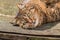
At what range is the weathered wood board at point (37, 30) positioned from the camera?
1.18m

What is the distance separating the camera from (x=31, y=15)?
1292 millimetres

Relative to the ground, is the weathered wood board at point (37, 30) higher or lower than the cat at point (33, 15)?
lower

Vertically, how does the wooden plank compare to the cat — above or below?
below

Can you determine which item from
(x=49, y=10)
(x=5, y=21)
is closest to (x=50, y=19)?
(x=49, y=10)

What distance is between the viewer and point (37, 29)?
125 centimetres

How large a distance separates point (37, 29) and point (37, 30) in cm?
2

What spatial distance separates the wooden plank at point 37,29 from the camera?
1199 mm

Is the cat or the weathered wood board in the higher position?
the cat

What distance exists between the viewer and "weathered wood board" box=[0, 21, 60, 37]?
118 cm

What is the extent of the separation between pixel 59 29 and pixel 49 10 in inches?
6.6

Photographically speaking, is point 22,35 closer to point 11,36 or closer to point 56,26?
point 11,36

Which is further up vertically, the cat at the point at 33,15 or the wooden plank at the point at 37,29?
the cat at the point at 33,15

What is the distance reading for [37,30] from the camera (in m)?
1.24

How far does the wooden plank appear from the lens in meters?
1.20
